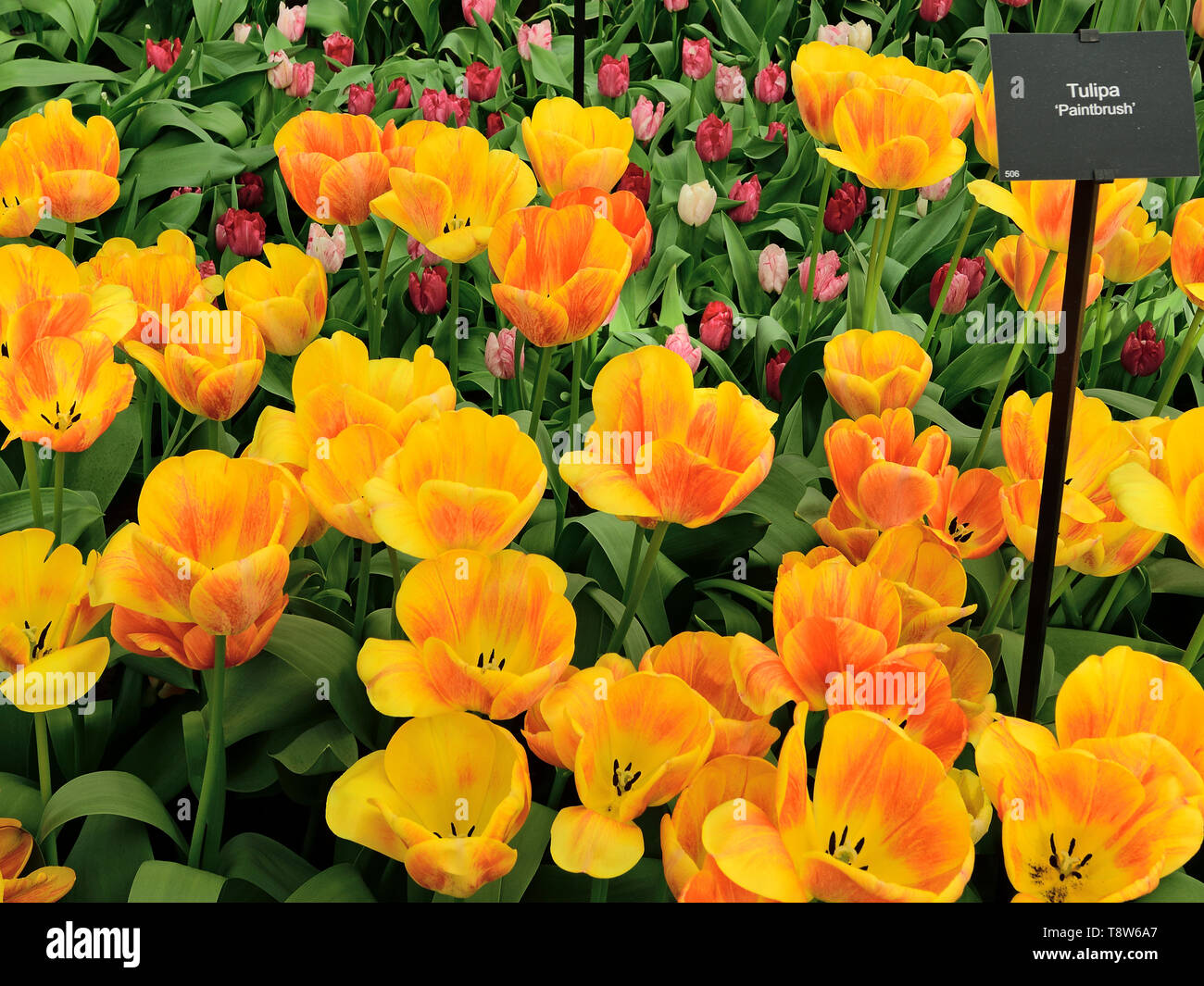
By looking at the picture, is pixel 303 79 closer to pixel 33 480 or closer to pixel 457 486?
pixel 33 480

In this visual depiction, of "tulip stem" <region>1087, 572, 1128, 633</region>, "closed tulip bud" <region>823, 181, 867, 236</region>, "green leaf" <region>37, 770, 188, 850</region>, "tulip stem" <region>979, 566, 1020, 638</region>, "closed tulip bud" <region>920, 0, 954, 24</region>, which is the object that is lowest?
"tulip stem" <region>1087, 572, 1128, 633</region>

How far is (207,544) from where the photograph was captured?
75cm

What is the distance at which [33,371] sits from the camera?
32.5 inches

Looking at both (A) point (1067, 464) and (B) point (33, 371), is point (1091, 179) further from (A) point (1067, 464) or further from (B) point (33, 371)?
(B) point (33, 371)

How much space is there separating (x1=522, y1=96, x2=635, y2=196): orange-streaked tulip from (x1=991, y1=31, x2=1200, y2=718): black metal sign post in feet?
1.39

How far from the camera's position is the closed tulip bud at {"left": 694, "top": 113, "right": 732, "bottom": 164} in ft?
5.78

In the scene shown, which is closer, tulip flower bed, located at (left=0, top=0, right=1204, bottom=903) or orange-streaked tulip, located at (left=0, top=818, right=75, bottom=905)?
tulip flower bed, located at (left=0, top=0, right=1204, bottom=903)

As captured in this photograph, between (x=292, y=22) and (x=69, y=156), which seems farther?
(x=292, y=22)

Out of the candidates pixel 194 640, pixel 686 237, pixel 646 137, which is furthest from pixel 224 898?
pixel 646 137

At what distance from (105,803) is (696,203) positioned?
3.93ft

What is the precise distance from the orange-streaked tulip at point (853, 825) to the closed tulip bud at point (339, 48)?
2.06 m

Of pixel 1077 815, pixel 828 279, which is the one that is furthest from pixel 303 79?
pixel 1077 815

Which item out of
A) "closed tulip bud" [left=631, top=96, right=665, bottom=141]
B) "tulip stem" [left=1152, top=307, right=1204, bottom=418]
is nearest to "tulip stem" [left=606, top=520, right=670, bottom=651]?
"tulip stem" [left=1152, top=307, right=1204, bottom=418]

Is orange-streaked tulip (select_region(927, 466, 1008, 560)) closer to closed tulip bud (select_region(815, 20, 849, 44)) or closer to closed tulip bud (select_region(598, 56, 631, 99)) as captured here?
closed tulip bud (select_region(598, 56, 631, 99))
